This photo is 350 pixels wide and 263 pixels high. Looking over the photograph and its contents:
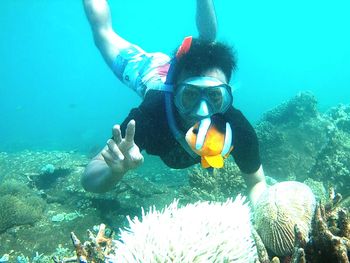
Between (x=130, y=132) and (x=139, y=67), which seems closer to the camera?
(x=130, y=132)

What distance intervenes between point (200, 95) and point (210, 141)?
129 cm

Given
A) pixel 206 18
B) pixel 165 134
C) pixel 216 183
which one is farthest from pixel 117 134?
pixel 206 18

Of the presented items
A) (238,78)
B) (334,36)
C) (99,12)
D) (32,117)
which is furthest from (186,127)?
(334,36)

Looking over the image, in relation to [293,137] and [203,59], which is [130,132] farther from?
[293,137]

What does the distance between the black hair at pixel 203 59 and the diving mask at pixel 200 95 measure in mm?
221

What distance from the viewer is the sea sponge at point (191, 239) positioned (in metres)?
1.79

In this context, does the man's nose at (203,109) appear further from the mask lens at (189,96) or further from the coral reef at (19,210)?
the coral reef at (19,210)

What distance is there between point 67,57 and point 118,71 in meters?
152

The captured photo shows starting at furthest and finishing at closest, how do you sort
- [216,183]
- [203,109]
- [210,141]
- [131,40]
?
[131,40] → [216,183] → [203,109] → [210,141]

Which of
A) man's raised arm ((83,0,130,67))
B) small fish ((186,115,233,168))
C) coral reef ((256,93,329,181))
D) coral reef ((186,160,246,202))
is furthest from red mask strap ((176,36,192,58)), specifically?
coral reef ((256,93,329,181))

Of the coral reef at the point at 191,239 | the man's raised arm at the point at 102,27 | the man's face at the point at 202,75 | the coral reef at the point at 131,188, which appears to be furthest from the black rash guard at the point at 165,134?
the man's raised arm at the point at 102,27

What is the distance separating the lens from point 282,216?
2.34 metres

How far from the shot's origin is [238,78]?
451 centimetres

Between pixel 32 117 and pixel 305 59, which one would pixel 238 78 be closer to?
pixel 32 117
